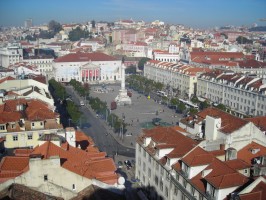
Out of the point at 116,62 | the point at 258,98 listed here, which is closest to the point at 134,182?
the point at 258,98

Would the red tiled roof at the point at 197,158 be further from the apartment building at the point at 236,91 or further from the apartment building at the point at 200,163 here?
the apartment building at the point at 236,91

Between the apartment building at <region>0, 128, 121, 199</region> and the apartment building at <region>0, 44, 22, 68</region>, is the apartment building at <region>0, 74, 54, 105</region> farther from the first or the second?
the apartment building at <region>0, 44, 22, 68</region>

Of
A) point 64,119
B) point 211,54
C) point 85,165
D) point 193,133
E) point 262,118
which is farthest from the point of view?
point 211,54

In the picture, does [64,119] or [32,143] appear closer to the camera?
[32,143]

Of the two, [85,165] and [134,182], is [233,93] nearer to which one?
[134,182]

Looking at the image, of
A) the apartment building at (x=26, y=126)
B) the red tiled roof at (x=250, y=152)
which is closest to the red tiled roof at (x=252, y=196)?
the red tiled roof at (x=250, y=152)

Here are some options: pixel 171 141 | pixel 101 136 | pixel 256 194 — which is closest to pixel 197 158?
pixel 171 141

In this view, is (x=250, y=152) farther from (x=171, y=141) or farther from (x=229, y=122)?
(x=171, y=141)
